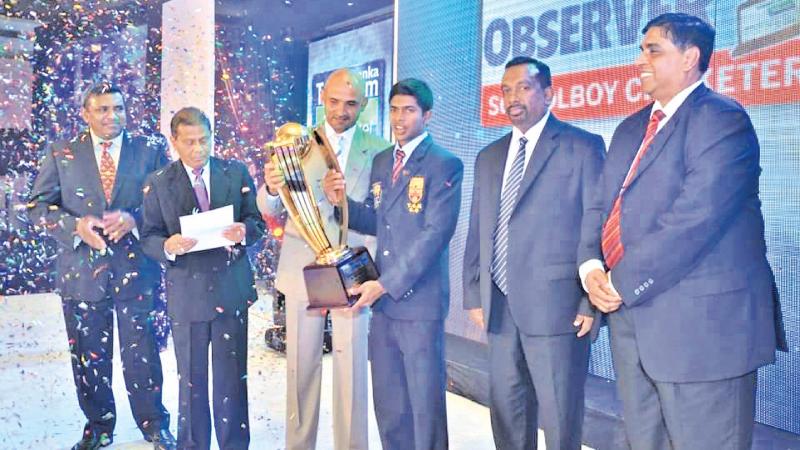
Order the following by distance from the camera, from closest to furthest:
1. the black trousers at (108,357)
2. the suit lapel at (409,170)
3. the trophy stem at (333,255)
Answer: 1. the trophy stem at (333,255)
2. the suit lapel at (409,170)
3. the black trousers at (108,357)

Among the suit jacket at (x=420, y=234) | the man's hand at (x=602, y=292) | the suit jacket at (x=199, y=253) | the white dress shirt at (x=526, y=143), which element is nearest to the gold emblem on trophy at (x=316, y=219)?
the suit jacket at (x=420, y=234)

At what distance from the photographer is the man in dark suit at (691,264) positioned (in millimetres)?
1844

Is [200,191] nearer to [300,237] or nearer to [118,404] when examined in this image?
[300,237]

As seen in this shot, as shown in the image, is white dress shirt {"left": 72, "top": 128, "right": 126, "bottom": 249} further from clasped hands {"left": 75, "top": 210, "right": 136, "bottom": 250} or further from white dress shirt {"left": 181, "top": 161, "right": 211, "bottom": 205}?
white dress shirt {"left": 181, "top": 161, "right": 211, "bottom": 205}

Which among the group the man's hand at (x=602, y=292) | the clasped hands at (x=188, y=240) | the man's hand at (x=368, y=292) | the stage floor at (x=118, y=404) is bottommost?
the stage floor at (x=118, y=404)

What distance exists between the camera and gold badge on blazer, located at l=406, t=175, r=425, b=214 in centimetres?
267

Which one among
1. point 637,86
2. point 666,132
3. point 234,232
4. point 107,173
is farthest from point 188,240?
point 637,86

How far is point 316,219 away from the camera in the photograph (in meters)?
2.68

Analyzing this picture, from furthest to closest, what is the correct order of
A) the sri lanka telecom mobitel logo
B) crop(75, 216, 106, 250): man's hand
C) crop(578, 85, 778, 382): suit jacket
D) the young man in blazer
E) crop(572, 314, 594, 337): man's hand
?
crop(75, 216, 106, 250): man's hand < the young man in blazer < the sri lanka telecom mobitel logo < crop(572, 314, 594, 337): man's hand < crop(578, 85, 778, 382): suit jacket

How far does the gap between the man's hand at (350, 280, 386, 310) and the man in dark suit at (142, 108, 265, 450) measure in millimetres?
521

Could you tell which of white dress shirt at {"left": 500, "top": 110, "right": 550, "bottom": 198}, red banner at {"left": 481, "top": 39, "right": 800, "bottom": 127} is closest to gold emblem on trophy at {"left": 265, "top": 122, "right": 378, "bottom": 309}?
white dress shirt at {"left": 500, "top": 110, "right": 550, "bottom": 198}

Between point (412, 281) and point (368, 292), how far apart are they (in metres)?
0.15

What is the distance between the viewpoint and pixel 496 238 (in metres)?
2.52

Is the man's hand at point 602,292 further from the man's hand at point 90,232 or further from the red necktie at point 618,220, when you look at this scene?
the man's hand at point 90,232
